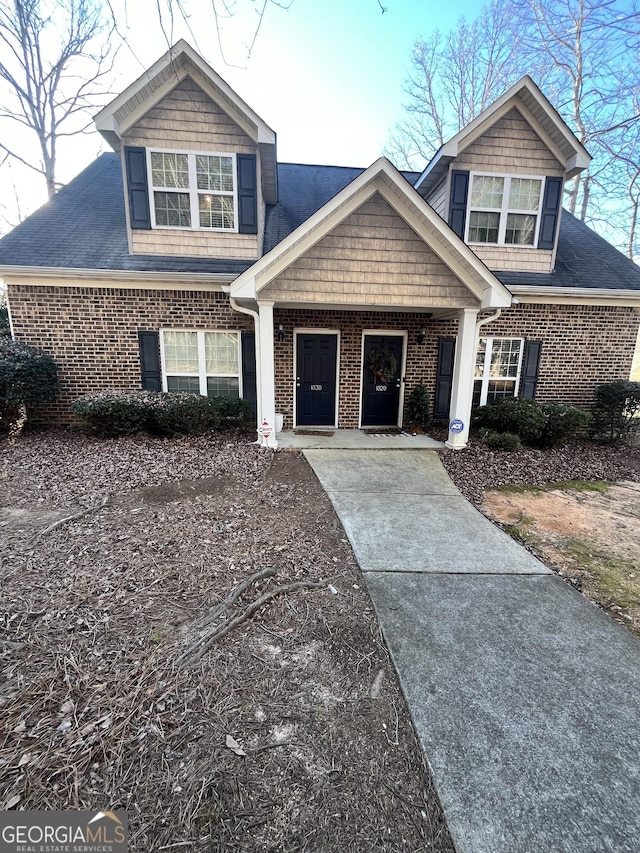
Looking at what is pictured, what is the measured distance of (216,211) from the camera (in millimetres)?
8148

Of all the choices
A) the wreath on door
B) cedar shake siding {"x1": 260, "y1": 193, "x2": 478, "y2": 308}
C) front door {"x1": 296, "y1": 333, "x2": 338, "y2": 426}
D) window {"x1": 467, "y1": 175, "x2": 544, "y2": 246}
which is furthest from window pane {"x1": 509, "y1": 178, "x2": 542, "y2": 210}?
front door {"x1": 296, "y1": 333, "x2": 338, "y2": 426}

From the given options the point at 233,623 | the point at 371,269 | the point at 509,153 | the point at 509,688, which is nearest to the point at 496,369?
the point at 371,269

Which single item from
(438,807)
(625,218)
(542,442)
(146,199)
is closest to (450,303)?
(542,442)

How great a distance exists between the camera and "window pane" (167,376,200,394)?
8.38 m

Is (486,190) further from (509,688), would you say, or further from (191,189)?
(509,688)

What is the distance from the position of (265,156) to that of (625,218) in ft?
59.5

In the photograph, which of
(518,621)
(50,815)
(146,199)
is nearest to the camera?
(50,815)

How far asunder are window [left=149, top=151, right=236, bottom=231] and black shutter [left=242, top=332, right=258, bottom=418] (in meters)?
2.30

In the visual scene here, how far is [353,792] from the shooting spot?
172cm

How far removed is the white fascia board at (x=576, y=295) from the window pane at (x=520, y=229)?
1.27 meters

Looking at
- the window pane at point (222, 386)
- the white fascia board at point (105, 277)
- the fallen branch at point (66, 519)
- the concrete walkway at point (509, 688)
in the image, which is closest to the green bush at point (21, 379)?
the white fascia board at point (105, 277)

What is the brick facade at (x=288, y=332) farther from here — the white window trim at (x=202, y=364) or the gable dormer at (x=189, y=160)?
the gable dormer at (x=189, y=160)

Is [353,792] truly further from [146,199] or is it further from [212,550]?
[146,199]

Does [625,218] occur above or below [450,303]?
above
